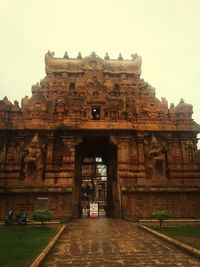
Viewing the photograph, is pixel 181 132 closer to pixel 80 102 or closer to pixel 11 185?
pixel 80 102

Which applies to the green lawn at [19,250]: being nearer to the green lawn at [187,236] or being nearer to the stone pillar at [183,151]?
the green lawn at [187,236]

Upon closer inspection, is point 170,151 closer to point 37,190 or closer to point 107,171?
point 107,171

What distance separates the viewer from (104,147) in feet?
90.7

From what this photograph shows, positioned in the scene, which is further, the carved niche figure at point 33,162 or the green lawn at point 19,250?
the carved niche figure at point 33,162

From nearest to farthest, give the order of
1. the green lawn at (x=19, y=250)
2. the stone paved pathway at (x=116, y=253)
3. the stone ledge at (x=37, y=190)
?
the green lawn at (x=19, y=250) < the stone paved pathway at (x=116, y=253) < the stone ledge at (x=37, y=190)

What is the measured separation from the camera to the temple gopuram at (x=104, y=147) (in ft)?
69.9

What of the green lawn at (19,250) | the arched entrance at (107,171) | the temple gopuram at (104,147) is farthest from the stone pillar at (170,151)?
the green lawn at (19,250)

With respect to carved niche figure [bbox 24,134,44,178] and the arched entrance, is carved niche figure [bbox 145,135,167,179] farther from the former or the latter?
carved niche figure [bbox 24,134,44,178]

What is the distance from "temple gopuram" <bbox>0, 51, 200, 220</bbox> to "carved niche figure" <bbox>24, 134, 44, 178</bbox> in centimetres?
Answer: 8

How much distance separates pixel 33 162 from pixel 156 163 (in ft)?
33.3

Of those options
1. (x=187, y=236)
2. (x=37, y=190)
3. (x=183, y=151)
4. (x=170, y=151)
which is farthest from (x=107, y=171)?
(x=187, y=236)

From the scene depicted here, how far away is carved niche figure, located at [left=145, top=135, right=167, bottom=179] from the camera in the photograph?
75.8ft

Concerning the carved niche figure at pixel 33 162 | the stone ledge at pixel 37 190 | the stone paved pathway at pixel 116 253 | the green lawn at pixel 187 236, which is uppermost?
the carved niche figure at pixel 33 162

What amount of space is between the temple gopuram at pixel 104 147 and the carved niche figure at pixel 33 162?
0.08 metres
